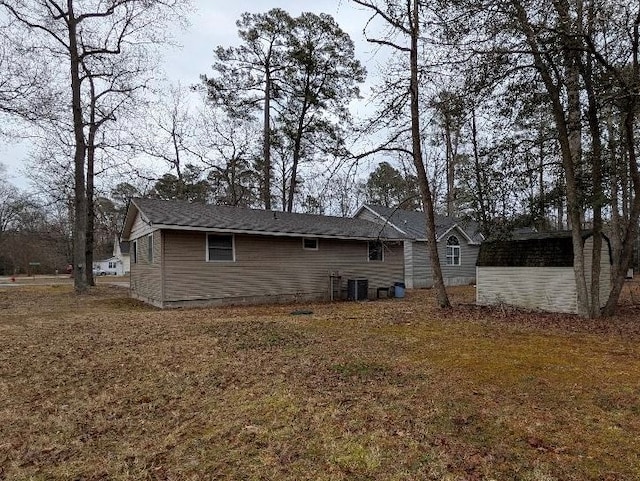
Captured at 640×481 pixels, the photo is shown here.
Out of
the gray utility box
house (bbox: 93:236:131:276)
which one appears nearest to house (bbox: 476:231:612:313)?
the gray utility box

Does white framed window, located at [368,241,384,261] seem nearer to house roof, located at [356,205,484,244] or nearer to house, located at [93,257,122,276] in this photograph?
house roof, located at [356,205,484,244]

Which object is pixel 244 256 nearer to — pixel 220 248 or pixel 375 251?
pixel 220 248

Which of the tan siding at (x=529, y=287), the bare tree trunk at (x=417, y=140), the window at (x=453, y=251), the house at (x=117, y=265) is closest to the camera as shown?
the bare tree trunk at (x=417, y=140)

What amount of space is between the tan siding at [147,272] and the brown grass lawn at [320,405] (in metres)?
4.36

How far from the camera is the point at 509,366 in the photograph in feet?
16.6

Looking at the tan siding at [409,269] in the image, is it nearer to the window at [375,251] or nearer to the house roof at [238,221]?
the house roof at [238,221]

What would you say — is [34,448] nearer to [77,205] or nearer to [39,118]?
[39,118]

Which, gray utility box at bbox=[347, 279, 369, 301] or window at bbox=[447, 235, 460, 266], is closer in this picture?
gray utility box at bbox=[347, 279, 369, 301]

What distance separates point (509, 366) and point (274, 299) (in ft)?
30.1

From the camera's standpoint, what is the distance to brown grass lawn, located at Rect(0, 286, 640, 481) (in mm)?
2818

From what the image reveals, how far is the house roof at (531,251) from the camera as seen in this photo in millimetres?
10172

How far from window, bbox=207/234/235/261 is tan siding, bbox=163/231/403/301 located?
0.16m

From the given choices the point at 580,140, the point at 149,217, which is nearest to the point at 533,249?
the point at 580,140

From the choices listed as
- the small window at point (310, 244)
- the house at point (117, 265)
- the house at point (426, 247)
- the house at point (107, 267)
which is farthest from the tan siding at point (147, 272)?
the house at point (107, 267)
